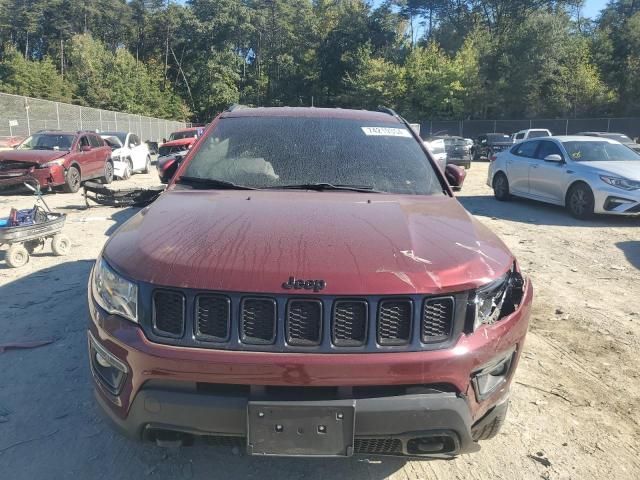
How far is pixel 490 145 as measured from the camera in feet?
103

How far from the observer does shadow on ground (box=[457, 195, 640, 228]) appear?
9.96m

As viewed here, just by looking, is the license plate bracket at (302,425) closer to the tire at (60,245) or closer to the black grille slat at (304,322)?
the black grille slat at (304,322)

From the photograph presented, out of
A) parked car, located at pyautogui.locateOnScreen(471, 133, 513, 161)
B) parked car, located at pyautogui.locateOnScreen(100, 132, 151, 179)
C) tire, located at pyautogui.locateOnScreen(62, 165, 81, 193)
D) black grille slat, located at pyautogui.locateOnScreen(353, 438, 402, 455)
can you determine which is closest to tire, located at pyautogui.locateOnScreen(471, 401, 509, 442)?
black grille slat, located at pyautogui.locateOnScreen(353, 438, 402, 455)

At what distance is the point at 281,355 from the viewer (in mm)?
2086

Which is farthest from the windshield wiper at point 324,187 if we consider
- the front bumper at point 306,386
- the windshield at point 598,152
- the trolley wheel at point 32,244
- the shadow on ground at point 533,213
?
the windshield at point 598,152

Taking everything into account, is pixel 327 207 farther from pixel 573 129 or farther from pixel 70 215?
pixel 573 129

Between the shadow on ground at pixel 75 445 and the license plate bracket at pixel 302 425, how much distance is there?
16.3 inches

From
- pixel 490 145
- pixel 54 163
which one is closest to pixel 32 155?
pixel 54 163

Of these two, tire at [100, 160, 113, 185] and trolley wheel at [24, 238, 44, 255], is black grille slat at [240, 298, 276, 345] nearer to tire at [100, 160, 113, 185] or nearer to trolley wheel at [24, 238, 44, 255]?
trolley wheel at [24, 238, 44, 255]

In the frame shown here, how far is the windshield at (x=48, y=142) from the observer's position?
553 inches

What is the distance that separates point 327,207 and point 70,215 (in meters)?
9.12

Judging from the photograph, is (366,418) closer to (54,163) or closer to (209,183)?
(209,183)

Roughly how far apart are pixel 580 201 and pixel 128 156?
14.8 meters

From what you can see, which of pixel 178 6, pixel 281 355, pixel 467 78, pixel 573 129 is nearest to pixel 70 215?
pixel 281 355
